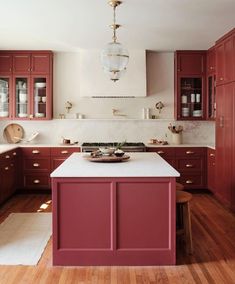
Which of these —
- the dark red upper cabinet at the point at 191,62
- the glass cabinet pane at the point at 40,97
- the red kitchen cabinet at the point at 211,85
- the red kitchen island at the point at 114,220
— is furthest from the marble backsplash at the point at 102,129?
the red kitchen island at the point at 114,220

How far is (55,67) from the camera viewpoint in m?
6.81

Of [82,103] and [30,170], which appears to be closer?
[30,170]

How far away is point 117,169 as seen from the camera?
3564mm

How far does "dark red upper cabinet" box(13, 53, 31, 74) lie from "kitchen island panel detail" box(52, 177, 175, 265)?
3.72m

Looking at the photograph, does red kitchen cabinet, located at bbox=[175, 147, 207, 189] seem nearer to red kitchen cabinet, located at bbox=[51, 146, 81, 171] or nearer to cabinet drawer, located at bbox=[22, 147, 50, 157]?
red kitchen cabinet, located at bbox=[51, 146, 81, 171]

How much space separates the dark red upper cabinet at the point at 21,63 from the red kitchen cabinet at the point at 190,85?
251 cm

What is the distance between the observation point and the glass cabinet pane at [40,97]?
6633 millimetres

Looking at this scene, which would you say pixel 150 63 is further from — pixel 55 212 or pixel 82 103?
pixel 55 212

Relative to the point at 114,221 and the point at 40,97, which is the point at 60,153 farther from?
the point at 114,221

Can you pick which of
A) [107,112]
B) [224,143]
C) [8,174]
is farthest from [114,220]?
[107,112]

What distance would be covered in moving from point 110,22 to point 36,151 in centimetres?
263

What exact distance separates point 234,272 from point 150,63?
4.35 metres

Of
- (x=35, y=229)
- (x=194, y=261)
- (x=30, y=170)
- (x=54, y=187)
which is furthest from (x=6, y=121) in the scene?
(x=194, y=261)

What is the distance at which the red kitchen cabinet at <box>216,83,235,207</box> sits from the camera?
5145 mm
